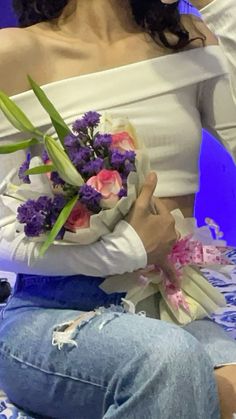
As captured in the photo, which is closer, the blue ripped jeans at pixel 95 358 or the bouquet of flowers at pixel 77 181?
the blue ripped jeans at pixel 95 358

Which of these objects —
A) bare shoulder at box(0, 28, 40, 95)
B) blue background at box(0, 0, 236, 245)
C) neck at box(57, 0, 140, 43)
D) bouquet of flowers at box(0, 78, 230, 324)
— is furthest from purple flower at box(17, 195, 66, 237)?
blue background at box(0, 0, 236, 245)

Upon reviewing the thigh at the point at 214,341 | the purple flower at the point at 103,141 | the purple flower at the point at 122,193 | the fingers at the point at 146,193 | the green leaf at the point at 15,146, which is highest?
the purple flower at the point at 103,141

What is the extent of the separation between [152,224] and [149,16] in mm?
447

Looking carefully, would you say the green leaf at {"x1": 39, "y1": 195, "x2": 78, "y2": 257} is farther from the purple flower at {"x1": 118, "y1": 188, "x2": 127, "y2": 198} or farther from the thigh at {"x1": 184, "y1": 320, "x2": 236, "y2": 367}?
the thigh at {"x1": 184, "y1": 320, "x2": 236, "y2": 367}

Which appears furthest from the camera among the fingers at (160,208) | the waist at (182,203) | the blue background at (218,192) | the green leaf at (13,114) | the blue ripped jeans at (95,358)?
the blue background at (218,192)

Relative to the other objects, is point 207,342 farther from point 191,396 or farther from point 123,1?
point 123,1

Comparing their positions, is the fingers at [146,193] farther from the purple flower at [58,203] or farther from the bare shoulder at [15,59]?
the bare shoulder at [15,59]

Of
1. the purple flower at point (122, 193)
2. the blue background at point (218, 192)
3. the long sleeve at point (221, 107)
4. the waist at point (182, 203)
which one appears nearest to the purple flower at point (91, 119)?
the purple flower at point (122, 193)

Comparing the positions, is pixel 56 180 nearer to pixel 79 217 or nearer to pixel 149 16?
pixel 79 217

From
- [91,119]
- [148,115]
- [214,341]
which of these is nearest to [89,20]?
[148,115]

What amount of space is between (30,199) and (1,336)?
228 millimetres

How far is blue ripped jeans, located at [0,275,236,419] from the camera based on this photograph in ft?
3.49

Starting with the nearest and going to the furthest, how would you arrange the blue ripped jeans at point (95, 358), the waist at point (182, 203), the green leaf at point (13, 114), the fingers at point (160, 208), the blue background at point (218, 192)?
the blue ripped jeans at point (95, 358)
the green leaf at point (13, 114)
the fingers at point (160, 208)
the waist at point (182, 203)
the blue background at point (218, 192)

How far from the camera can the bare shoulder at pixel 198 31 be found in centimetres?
150
